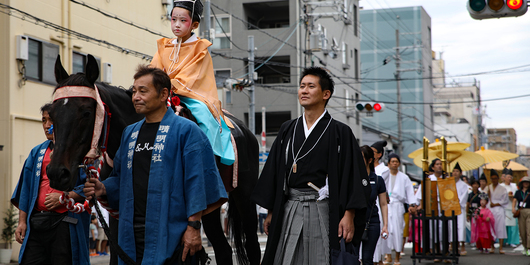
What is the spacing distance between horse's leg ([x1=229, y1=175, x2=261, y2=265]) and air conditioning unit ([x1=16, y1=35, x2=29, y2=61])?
8.20 m

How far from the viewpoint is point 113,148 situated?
509 cm

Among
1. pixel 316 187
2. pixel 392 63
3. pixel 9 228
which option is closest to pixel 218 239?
pixel 316 187

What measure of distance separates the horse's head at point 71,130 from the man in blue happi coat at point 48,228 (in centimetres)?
100

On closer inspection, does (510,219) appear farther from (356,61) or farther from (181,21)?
(356,61)

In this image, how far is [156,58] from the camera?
6.32 metres

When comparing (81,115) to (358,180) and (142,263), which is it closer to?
(142,263)

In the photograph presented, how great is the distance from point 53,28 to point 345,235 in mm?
12180

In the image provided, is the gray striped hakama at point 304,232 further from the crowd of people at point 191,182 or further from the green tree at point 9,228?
the green tree at point 9,228

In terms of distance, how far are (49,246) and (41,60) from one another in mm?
9748

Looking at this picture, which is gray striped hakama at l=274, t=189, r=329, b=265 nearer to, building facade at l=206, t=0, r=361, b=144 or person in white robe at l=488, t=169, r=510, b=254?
person in white robe at l=488, t=169, r=510, b=254

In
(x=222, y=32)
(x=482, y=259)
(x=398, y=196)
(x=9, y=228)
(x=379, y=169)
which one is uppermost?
(x=222, y=32)

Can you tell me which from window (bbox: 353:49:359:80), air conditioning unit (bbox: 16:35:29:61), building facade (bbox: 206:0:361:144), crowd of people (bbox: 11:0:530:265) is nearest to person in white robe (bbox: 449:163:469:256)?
crowd of people (bbox: 11:0:530:265)

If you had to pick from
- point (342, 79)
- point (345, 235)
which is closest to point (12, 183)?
point (345, 235)

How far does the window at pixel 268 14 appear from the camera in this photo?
30931 mm
